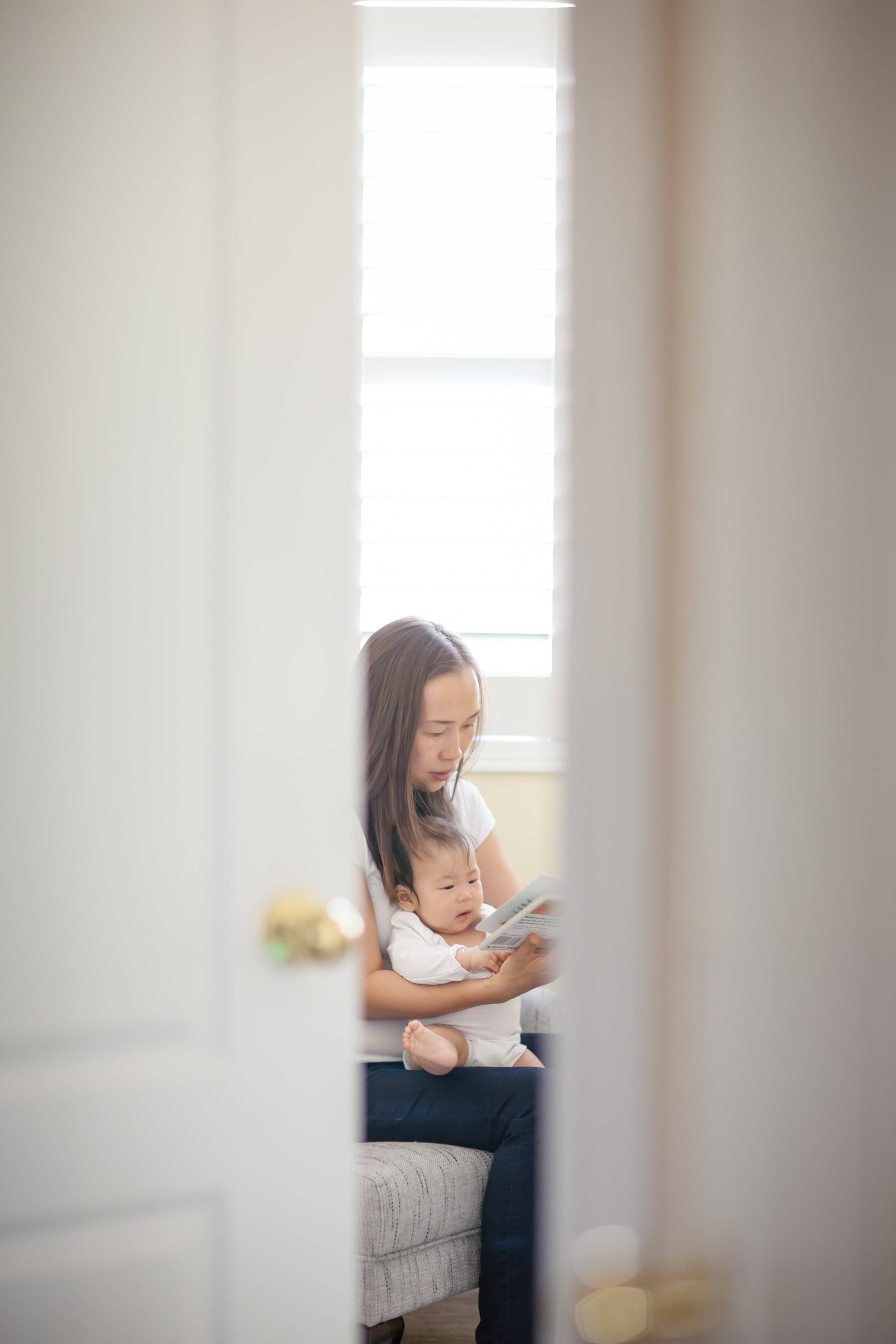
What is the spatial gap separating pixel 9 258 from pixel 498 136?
1.60 m

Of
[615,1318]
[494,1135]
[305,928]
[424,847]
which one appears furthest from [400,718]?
[615,1318]

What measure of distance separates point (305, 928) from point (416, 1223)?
73 cm

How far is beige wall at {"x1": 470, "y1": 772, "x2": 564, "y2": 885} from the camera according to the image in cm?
212

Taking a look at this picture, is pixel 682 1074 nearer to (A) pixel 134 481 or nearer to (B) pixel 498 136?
(A) pixel 134 481

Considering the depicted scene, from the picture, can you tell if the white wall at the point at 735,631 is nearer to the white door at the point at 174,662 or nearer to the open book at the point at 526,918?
the white door at the point at 174,662

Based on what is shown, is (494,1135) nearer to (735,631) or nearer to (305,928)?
(305,928)

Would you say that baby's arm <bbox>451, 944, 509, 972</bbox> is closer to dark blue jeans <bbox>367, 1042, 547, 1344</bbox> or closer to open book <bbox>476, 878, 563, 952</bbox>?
open book <bbox>476, 878, 563, 952</bbox>

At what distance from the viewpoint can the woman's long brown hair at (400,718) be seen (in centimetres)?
164

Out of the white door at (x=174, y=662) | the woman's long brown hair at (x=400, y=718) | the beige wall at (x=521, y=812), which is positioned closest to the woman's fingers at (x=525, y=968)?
the woman's long brown hair at (x=400, y=718)

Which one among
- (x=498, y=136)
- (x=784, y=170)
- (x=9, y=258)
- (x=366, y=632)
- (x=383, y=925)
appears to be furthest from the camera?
(x=366, y=632)

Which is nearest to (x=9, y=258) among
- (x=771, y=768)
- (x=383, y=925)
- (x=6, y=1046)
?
(x=6, y=1046)

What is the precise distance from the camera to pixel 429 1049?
1.48m

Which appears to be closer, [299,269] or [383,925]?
[299,269]

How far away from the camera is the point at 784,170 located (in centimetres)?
30
